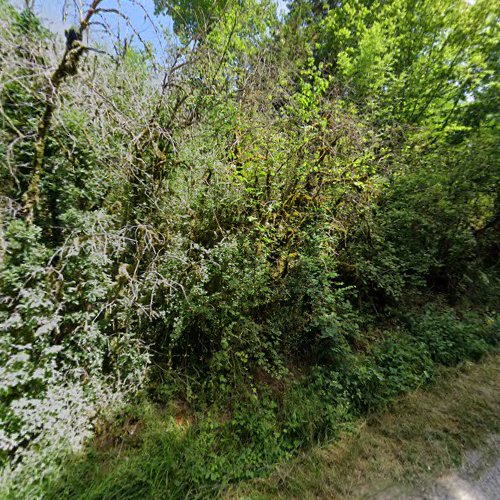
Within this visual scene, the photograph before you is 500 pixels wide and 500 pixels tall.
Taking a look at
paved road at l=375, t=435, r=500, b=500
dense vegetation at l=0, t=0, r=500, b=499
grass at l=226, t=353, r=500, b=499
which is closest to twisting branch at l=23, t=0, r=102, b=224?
dense vegetation at l=0, t=0, r=500, b=499

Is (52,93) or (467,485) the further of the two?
(467,485)

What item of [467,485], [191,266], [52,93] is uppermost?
[52,93]

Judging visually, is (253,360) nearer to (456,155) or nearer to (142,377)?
(142,377)

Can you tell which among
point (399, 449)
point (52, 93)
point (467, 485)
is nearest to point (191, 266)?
point (52, 93)

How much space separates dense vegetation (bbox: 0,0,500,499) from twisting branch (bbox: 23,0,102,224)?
0.07ft

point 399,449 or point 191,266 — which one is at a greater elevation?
point 191,266

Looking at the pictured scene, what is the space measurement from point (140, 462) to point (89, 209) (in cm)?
237

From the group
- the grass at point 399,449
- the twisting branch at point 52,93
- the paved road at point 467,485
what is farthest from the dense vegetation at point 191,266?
the paved road at point 467,485

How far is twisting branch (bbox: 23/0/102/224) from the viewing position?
1.98 m

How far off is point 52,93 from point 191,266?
6.17 feet

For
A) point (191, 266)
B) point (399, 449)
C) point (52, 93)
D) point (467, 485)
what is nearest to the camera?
point (52, 93)

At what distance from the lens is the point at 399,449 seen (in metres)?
2.38

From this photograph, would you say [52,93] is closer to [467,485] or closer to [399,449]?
[399,449]

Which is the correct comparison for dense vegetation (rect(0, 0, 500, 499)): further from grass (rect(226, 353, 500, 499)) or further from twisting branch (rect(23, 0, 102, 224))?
grass (rect(226, 353, 500, 499))
